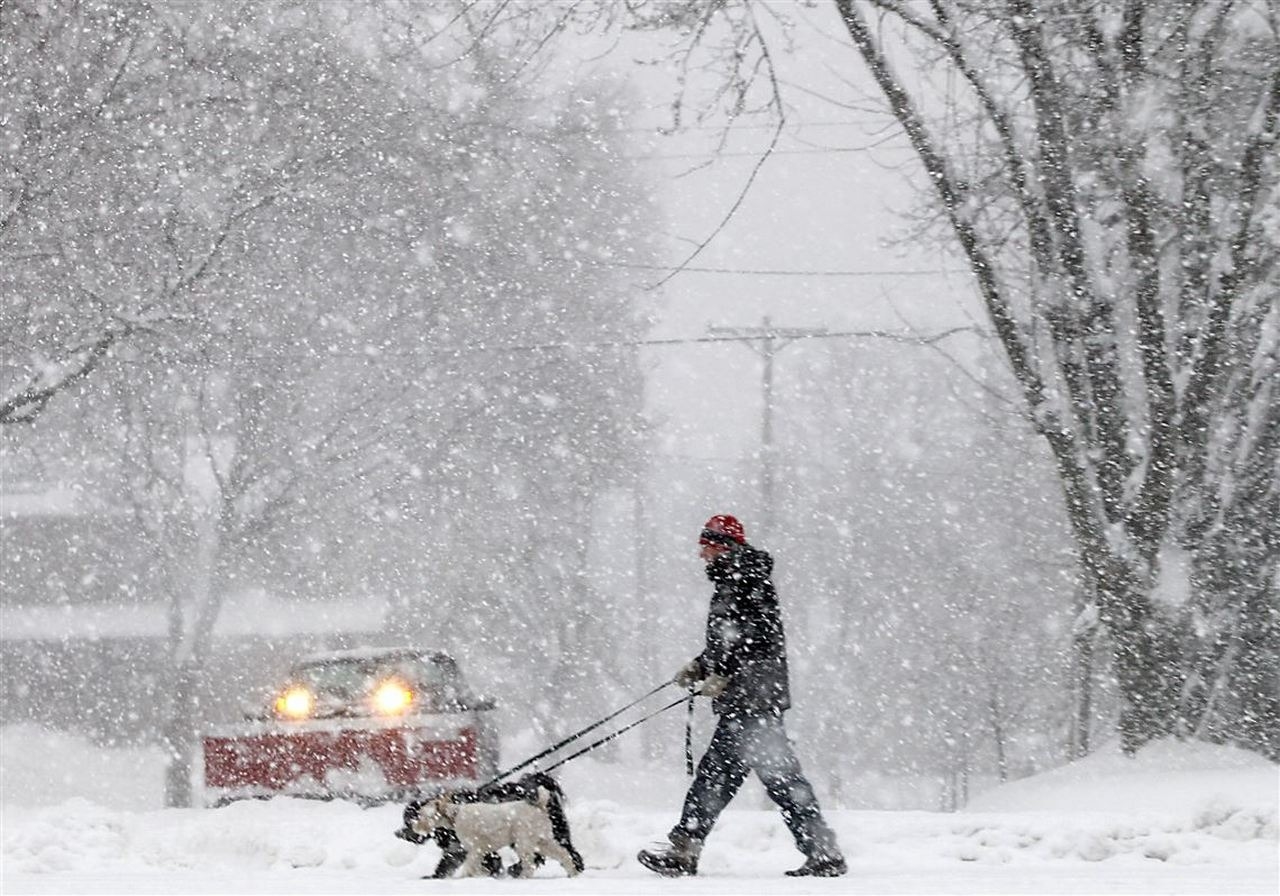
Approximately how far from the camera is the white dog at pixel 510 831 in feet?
24.8

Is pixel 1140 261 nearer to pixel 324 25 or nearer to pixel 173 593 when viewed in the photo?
pixel 324 25

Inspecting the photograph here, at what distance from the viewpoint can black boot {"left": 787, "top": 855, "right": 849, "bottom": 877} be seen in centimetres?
755

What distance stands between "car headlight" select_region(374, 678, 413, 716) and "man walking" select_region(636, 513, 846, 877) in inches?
135

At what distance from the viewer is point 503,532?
28.5m

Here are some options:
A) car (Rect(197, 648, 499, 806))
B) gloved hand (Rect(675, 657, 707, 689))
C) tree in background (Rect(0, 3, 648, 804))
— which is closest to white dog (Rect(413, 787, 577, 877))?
gloved hand (Rect(675, 657, 707, 689))

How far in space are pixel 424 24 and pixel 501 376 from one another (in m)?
12.1

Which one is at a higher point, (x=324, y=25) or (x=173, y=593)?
(x=324, y=25)

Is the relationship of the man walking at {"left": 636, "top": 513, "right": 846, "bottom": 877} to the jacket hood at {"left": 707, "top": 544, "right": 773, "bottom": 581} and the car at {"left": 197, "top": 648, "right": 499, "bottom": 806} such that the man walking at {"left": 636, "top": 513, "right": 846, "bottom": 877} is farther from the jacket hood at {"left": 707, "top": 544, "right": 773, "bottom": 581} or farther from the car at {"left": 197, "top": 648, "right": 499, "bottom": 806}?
the car at {"left": 197, "top": 648, "right": 499, "bottom": 806}

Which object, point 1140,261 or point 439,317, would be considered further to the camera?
point 439,317

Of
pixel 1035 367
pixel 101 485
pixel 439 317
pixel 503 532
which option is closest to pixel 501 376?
pixel 439 317

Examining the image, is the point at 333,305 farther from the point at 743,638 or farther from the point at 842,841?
the point at 743,638

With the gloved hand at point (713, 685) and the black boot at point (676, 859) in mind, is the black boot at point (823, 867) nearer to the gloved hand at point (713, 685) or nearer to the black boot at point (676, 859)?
the black boot at point (676, 859)

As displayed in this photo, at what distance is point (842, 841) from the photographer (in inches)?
347

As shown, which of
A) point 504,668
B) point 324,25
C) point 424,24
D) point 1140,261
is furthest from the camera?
point 504,668
